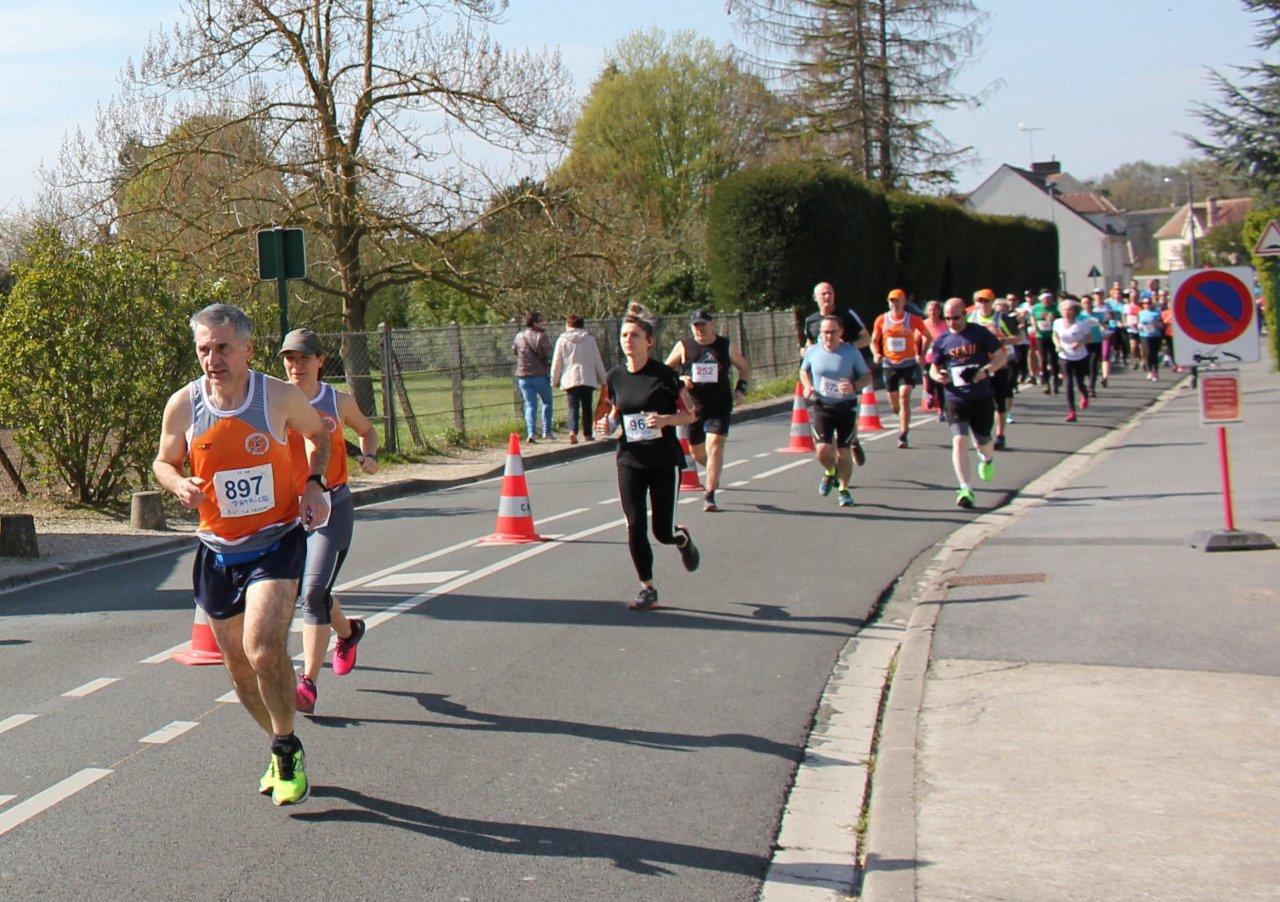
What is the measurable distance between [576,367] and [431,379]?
218 cm

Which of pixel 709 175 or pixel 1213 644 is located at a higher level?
pixel 709 175

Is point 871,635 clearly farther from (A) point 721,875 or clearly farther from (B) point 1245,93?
(B) point 1245,93

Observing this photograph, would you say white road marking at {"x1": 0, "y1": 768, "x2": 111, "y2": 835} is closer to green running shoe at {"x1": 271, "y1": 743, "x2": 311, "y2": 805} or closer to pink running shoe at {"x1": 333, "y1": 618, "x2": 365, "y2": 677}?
green running shoe at {"x1": 271, "y1": 743, "x2": 311, "y2": 805}

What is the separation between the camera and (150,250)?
23.4 meters

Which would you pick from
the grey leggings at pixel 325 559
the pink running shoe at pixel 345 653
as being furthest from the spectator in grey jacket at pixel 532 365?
the grey leggings at pixel 325 559

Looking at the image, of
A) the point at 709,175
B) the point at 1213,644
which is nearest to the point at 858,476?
the point at 1213,644

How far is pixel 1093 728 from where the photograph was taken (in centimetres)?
628

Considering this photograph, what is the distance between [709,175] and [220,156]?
38400 mm

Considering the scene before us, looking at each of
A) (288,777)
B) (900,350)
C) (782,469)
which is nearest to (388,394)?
(782,469)

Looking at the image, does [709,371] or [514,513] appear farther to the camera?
[709,371]

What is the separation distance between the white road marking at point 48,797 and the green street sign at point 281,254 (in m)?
11.6

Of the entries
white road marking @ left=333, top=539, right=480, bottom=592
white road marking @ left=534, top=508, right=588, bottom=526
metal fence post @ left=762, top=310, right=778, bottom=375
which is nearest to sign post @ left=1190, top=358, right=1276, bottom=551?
white road marking @ left=333, top=539, right=480, bottom=592

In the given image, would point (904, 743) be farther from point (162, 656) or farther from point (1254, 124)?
point (1254, 124)

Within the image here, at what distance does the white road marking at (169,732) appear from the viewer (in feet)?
21.8
